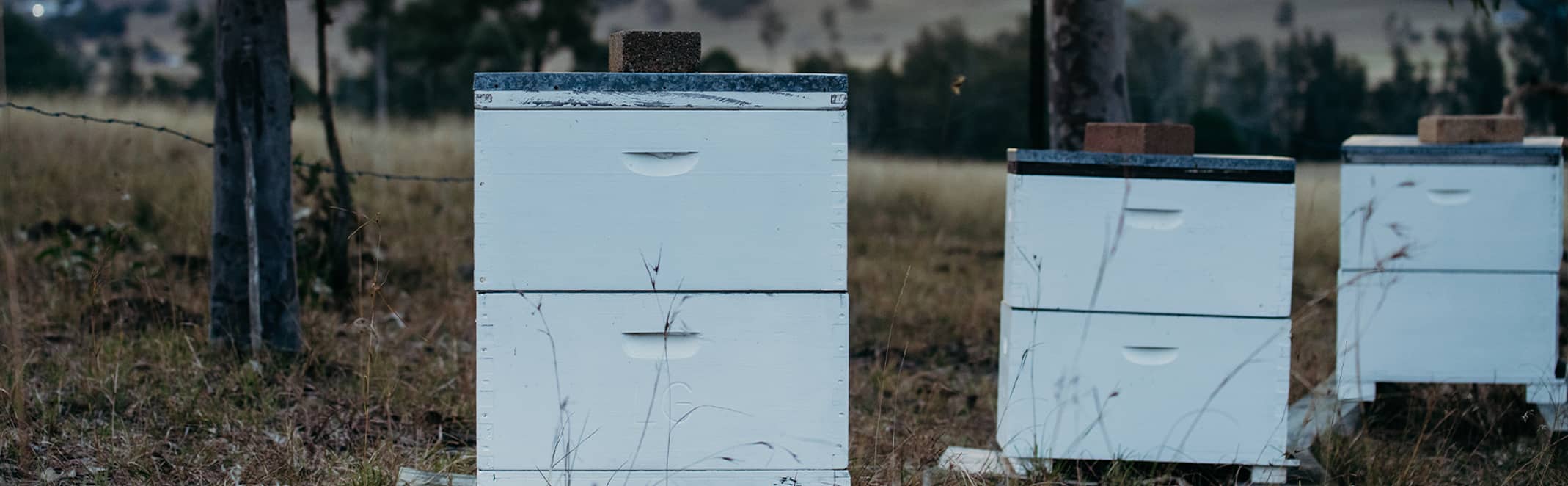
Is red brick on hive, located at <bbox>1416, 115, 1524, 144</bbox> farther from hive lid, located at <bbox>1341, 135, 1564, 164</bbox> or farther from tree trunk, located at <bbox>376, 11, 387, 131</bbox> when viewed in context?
tree trunk, located at <bbox>376, 11, 387, 131</bbox>

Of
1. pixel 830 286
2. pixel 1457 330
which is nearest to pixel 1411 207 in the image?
pixel 1457 330

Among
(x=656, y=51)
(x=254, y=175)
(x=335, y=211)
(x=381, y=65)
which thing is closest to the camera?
(x=656, y=51)

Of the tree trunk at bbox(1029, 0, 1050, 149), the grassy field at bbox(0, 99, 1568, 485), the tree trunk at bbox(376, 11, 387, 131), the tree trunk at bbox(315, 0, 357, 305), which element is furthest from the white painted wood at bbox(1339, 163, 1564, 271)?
the tree trunk at bbox(376, 11, 387, 131)

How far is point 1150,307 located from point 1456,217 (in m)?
1.40

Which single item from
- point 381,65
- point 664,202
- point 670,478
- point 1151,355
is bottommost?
point 670,478

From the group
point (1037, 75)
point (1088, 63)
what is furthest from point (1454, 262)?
point (1037, 75)

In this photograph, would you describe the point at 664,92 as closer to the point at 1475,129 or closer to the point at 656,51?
the point at 656,51

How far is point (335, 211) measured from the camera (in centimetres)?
545

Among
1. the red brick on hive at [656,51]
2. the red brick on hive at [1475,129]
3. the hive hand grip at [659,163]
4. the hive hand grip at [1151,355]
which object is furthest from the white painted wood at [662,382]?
the red brick on hive at [1475,129]

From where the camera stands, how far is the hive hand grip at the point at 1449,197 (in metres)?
3.74

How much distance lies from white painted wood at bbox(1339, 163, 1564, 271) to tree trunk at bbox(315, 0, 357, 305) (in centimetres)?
403

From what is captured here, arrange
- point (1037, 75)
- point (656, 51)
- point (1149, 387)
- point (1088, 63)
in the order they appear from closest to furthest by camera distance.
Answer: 1. point (656, 51)
2. point (1149, 387)
3. point (1088, 63)
4. point (1037, 75)

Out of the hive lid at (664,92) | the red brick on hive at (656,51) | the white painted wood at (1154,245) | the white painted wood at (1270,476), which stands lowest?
the white painted wood at (1270,476)

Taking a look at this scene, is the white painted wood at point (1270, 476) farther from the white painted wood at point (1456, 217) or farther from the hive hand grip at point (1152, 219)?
the white painted wood at point (1456, 217)
